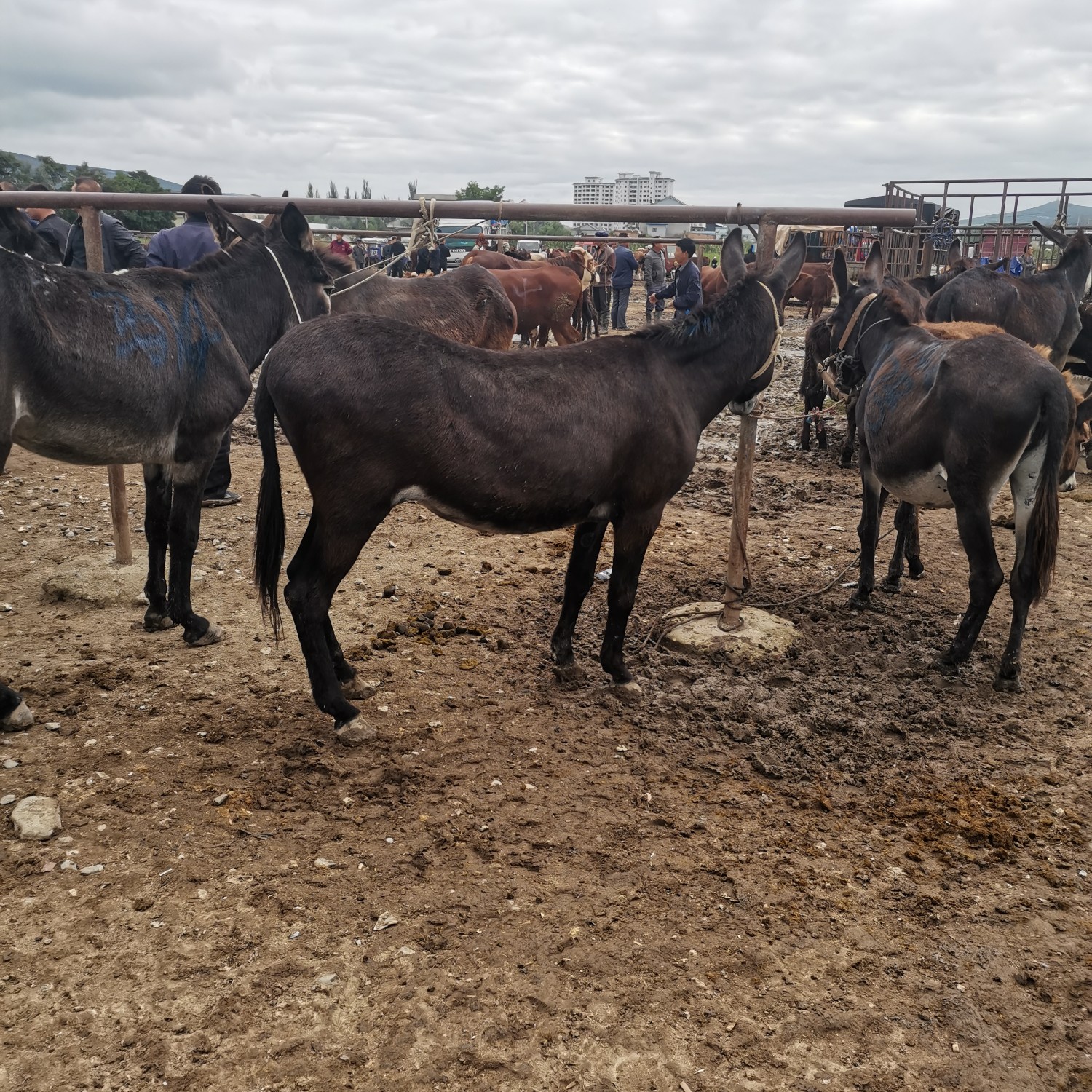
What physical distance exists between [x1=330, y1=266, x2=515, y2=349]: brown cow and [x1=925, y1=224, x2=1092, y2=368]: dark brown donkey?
4.56 meters

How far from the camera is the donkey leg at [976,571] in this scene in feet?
14.9

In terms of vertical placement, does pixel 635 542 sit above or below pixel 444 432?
below

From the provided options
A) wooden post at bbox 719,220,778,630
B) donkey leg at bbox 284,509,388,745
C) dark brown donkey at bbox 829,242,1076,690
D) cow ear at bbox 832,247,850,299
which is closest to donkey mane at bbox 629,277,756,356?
wooden post at bbox 719,220,778,630

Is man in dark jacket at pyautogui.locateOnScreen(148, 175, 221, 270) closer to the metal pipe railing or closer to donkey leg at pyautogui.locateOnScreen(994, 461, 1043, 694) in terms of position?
the metal pipe railing

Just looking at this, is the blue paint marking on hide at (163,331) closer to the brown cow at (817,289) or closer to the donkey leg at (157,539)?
the donkey leg at (157,539)

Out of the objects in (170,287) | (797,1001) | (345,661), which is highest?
(170,287)

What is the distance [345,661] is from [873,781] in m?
2.64

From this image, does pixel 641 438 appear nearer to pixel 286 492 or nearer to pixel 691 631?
pixel 691 631

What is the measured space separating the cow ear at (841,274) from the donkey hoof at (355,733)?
174 inches

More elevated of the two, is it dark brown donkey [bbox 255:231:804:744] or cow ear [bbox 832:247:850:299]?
cow ear [bbox 832:247:850:299]

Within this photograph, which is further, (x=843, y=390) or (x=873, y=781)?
(x=843, y=390)

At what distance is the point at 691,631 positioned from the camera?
5121 mm

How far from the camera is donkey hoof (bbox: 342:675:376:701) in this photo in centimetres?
437

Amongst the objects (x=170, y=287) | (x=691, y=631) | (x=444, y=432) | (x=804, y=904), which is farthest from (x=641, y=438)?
(x=170, y=287)
